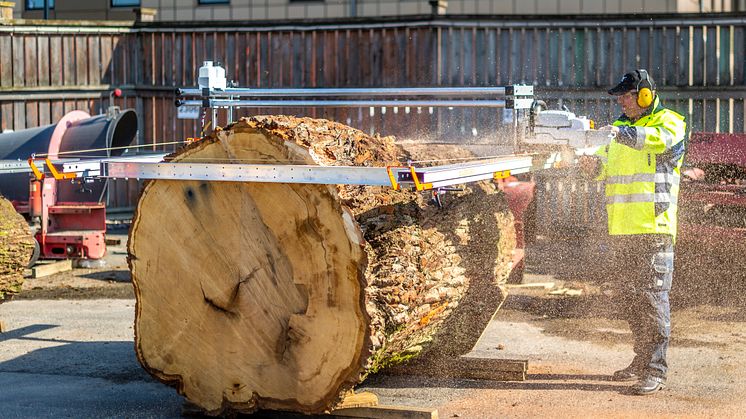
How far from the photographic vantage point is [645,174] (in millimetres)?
7988

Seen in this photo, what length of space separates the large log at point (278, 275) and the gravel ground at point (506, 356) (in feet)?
2.15

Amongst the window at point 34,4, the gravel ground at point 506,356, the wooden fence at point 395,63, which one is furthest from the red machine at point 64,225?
the window at point 34,4

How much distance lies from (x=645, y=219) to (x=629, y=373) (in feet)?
3.60

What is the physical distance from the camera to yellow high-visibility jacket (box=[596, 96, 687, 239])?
311 inches

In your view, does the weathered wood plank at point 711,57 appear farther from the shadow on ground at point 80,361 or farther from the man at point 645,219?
the shadow on ground at point 80,361

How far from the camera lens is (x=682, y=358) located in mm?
8797

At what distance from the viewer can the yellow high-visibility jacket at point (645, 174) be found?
7898 mm

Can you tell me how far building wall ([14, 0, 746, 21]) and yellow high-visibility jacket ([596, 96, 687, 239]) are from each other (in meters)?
10.8

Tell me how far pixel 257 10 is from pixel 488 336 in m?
13.4

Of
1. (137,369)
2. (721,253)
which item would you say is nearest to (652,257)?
(721,253)

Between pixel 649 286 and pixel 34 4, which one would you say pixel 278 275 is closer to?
pixel 649 286

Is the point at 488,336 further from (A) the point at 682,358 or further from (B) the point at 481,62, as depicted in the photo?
(B) the point at 481,62

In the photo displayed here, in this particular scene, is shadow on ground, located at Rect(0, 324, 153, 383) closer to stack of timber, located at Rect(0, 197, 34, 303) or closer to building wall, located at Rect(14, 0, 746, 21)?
stack of timber, located at Rect(0, 197, 34, 303)

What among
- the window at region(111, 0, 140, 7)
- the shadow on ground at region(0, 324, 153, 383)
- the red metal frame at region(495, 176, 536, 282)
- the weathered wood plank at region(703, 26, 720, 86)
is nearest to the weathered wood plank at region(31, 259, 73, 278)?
the shadow on ground at region(0, 324, 153, 383)
